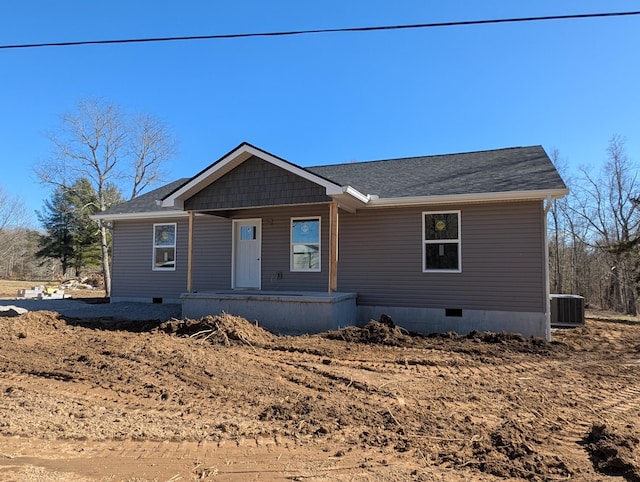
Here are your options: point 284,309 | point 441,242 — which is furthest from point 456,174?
point 284,309

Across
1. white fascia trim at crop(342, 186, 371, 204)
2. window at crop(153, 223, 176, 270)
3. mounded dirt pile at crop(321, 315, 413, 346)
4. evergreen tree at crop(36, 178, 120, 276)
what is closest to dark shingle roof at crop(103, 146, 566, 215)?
white fascia trim at crop(342, 186, 371, 204)

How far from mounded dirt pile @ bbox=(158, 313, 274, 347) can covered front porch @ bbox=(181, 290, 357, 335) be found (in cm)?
86

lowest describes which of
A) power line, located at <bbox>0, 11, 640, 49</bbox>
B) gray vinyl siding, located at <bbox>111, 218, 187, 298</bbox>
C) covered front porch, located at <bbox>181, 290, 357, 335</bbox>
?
covered front porch, located at <bbox>181, 290, 357, 335</bbox>

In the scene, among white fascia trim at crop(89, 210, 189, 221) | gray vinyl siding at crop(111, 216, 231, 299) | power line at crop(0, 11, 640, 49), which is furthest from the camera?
white fascia trim at crop(89, 210, 189, 221)

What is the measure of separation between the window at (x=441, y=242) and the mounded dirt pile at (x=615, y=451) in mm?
6025

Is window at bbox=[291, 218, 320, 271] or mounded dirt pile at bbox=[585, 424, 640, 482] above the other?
window at bbox=[291, 218, 320, 271]

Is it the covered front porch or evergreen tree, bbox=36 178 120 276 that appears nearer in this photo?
the covered front porch

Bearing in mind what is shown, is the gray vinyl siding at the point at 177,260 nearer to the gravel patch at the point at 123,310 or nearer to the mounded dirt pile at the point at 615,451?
the gravel patch at the point at 123,310

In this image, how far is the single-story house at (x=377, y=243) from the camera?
29.9 ft

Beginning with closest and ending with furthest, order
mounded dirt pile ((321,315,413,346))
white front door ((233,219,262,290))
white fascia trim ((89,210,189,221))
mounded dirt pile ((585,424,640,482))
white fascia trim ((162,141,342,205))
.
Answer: mounded dirt pile ((585,424,640,482)) → mounded dirt pile ((321,315,413,346)) → white fascia trim ((162,141,342,205)) → white front door ((233,219,262,290)) → white fascia trim ((89,210,189,221))

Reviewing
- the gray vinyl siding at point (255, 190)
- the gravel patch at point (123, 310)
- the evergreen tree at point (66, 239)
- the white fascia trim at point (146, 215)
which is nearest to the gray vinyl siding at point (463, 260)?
the gray vinyl siding at point (255, 190)

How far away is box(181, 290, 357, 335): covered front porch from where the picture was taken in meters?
9.05

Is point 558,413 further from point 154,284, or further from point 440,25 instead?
point 154,284

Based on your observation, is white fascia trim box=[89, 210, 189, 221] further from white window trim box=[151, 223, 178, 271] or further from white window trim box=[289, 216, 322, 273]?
white window trim box=[289, 216, 322, 273]
